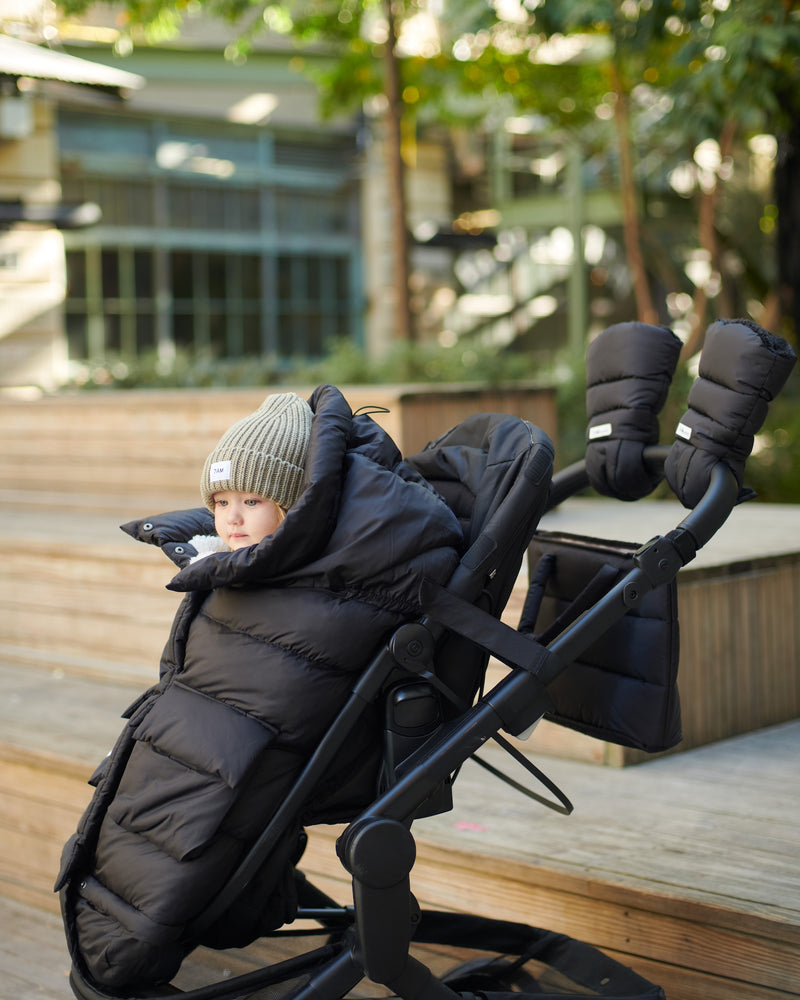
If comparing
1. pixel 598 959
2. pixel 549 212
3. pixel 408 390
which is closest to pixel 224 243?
pixel 549 212

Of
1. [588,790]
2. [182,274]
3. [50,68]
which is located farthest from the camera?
[182,274]

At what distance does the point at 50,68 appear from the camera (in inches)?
307

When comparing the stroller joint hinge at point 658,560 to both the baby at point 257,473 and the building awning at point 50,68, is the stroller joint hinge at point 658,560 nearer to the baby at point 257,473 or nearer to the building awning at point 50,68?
the baby at point 257,473

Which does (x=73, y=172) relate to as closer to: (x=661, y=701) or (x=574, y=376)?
(x=574, y=376)

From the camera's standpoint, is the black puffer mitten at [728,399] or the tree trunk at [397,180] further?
the tree trunk at [397,180]

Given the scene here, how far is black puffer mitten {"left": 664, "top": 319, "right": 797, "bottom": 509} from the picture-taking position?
185 cm

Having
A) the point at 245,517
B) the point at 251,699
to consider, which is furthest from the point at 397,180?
the point at 251,699

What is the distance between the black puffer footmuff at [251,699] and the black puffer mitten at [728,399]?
418 mm

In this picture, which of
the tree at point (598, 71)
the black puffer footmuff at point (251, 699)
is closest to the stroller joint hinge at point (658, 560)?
the black puffer footmuff at point (251, 699)

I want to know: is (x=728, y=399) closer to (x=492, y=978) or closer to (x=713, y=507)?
(x=713, y=507)

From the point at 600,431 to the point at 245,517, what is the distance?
733 mm

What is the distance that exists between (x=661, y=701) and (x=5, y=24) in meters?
10.4

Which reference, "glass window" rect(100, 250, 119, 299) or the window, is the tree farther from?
"glass window" rect(100, 250, 119, 299)

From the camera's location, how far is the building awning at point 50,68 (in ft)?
25.0
